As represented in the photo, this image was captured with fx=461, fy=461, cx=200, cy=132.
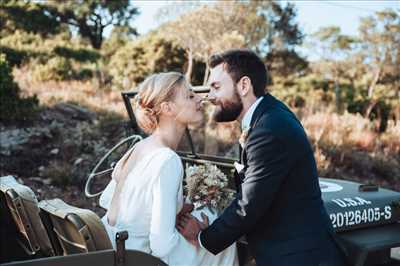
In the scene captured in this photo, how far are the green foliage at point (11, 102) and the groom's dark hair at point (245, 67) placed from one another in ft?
21.5

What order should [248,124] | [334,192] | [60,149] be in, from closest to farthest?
[248,124]
[334,192]
[60,149]

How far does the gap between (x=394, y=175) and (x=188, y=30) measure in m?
6.97

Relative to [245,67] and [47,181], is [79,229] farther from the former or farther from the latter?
[47,181]

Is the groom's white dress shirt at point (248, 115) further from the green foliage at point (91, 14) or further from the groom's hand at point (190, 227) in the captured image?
the green foliage at point (91, 14)

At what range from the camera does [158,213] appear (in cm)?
204

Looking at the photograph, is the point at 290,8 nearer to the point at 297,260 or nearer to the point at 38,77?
the point at 38,77

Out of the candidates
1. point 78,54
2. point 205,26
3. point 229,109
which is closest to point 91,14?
point 78,54

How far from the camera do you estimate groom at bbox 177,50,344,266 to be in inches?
84.1

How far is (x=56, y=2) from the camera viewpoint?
93.2ft

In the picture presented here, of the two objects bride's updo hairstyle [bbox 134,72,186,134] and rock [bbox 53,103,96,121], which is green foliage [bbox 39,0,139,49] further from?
bride's updo hairstyle [bbox 134,72,186,134]

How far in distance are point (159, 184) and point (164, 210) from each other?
117 mm

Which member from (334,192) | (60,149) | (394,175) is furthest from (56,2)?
(334,192)

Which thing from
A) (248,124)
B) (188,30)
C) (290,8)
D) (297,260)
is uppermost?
(290,8)

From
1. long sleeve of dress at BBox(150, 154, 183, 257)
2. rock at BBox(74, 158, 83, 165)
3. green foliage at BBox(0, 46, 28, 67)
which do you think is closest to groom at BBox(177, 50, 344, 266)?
long sleeve of dress at BBox(150, 154, 183, 257)
